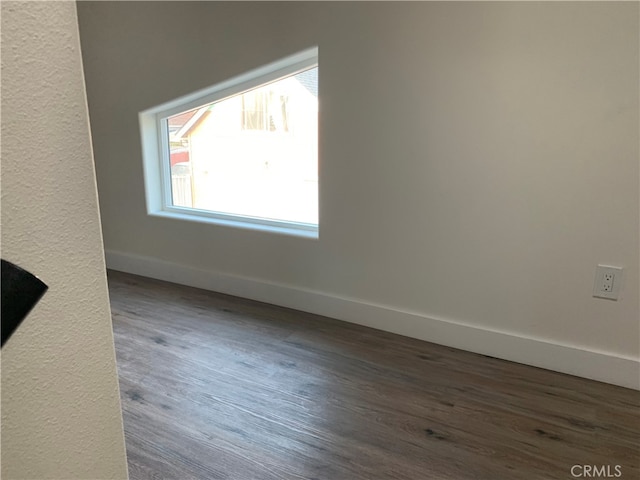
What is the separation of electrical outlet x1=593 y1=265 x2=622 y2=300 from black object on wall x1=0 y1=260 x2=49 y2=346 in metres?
2.12

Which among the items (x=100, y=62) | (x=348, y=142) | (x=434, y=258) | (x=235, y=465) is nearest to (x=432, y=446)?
(x=235, y=465)

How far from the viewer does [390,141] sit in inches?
92.0

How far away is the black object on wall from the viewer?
1.57 ft

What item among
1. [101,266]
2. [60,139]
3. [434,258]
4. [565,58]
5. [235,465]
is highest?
[565,58]

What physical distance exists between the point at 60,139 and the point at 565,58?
195cm

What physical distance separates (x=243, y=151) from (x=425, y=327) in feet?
5.00

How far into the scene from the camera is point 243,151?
2.97 metres

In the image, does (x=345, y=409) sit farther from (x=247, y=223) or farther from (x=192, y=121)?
(x=192, y=121)

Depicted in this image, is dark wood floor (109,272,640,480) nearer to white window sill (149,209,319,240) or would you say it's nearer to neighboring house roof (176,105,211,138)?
white window sill (149,209,319,240)

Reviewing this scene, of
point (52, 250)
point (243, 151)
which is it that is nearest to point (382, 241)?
point (243, 151)

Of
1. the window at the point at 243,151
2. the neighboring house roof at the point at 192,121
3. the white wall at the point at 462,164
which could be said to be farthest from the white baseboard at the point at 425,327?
the neighboring house roof at the point at 192,121

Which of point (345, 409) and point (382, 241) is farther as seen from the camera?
point (382, 241)

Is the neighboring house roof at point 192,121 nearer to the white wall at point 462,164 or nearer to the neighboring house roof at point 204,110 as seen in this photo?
the neighboring house roof at point 204,110

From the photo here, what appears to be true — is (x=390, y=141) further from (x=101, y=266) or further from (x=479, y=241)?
(x=101, y=266)
